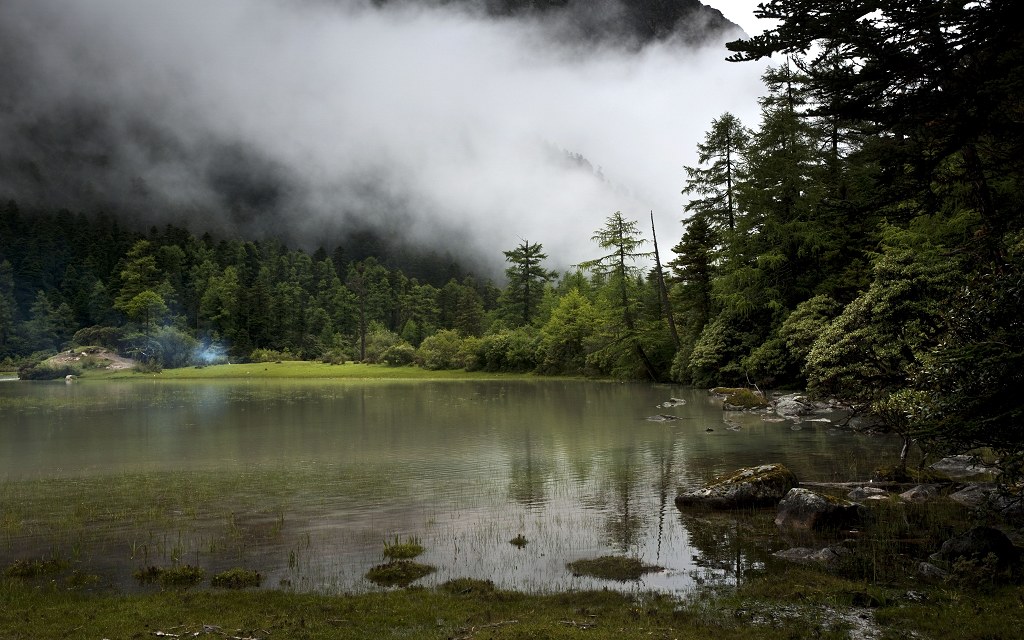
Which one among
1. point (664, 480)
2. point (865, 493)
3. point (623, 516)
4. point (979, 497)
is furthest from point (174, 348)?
point (979, 497)

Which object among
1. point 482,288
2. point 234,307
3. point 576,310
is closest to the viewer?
point 576,310

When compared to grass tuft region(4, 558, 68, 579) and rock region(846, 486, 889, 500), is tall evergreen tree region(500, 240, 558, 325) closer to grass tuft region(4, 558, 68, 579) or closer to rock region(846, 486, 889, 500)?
rock region(846, 486, 889, 500)

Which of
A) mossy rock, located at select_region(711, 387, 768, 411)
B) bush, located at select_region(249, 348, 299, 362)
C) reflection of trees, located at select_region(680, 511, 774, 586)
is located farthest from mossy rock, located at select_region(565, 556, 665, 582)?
bush, located at select_region(249, 348, 299, 362)

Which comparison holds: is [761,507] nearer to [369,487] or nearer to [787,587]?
[787,587]

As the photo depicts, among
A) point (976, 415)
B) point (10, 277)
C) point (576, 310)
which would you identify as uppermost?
point (10, 277)

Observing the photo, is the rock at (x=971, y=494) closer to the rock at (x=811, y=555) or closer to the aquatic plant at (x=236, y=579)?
the rock at (x=811, y=555)

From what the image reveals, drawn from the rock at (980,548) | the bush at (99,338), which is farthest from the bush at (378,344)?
the rock at (980,548)

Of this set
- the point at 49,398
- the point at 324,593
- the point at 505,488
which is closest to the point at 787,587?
the point at 324,593

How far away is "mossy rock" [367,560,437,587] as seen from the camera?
10.1m

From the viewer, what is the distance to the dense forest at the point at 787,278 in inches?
261

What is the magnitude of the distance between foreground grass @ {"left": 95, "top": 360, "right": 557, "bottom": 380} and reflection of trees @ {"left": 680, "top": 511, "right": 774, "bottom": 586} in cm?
6106

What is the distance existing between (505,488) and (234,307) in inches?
4320

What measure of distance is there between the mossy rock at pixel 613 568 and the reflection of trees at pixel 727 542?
2.89 ft

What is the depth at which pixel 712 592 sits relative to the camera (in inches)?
366
